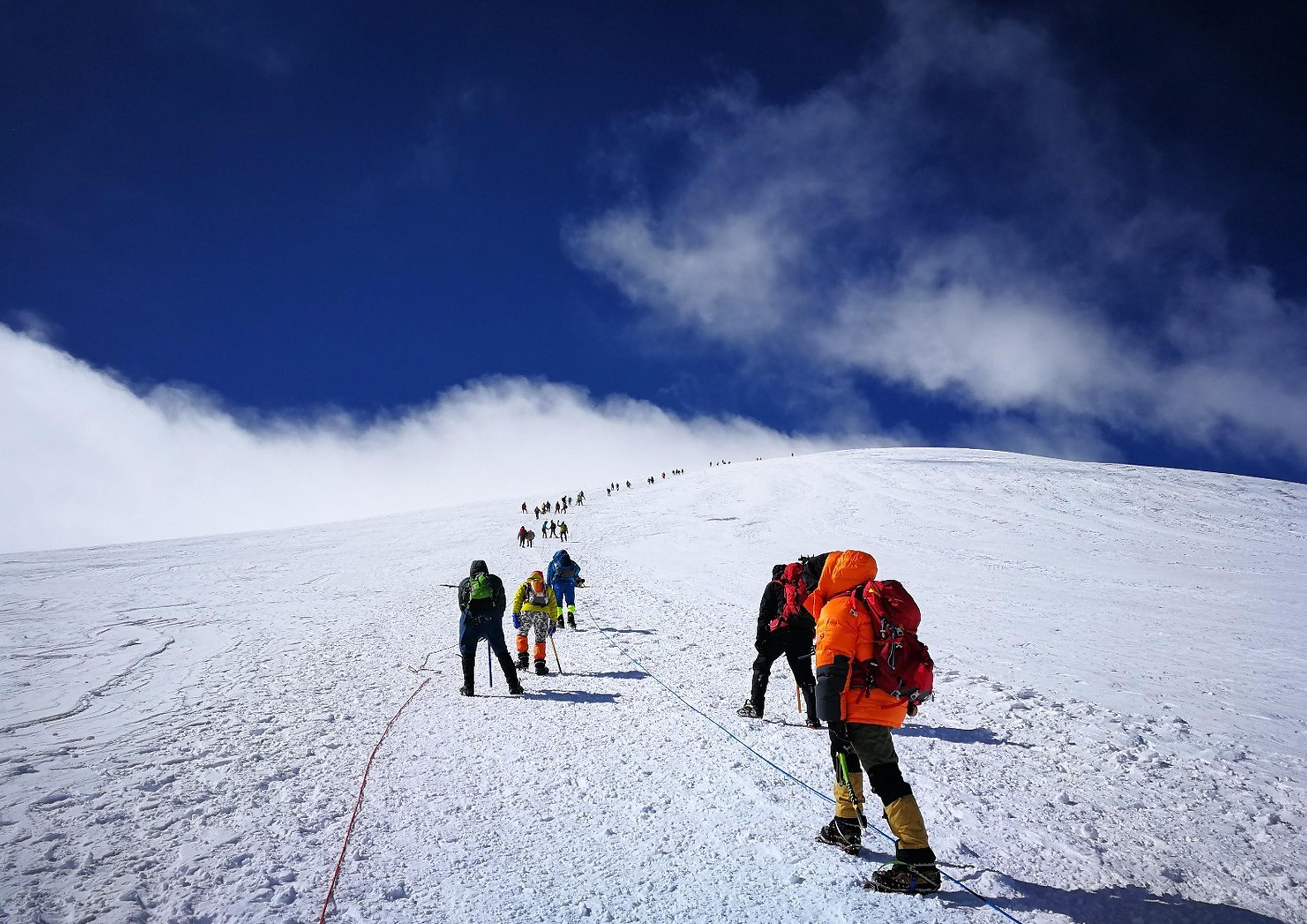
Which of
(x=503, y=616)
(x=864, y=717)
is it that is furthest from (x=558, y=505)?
(x=864, y=717)

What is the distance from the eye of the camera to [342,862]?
4176mm

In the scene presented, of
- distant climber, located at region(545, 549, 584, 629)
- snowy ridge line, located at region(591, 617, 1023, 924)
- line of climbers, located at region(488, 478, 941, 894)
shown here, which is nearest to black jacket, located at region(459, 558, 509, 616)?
snowy ridge line, located at region(591, 617, 1023, 924)

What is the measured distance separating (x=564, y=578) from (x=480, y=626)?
435 cm

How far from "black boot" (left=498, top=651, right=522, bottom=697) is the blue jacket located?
12.6ft

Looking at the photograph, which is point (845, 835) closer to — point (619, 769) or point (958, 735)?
point (619, 769)

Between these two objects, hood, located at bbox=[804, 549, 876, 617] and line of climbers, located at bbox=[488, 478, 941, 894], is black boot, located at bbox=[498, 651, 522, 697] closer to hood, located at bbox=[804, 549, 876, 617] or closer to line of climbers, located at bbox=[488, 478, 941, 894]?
line of climbers, located at bbox=[488, 478, 941, 894]

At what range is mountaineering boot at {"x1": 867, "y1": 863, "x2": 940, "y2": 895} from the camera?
3791mm

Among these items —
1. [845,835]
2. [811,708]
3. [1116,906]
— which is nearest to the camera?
[1116,906]

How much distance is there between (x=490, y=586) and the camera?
8414mm

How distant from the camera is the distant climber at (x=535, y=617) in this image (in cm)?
949

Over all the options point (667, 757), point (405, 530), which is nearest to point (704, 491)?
point (405, 530)

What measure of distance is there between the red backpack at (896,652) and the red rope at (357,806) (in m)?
3.83

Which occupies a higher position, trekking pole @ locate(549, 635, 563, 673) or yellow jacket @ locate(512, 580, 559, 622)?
yellow jacket @ locate(512, 580, 559, 622)

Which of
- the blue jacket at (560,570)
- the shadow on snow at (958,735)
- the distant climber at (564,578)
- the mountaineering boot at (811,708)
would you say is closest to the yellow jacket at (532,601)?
the distant climber at (564,578)
